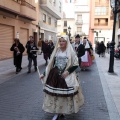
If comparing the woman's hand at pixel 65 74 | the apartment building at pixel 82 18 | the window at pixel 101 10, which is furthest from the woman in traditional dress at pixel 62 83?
the apartment building at pixel 82 18

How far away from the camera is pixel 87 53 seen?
12.6 metres

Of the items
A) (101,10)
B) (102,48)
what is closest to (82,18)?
(101,10)

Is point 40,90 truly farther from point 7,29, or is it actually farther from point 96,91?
point 7,29

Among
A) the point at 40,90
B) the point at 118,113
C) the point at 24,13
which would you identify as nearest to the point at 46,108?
the point at 118,113

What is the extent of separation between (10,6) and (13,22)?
1.59m

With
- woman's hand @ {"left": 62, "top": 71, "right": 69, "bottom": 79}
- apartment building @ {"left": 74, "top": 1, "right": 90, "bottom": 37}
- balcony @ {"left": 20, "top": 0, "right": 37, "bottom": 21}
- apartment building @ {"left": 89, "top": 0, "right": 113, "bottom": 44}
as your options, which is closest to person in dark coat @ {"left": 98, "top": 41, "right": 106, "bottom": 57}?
balcony @ {"left": 20, "top": 0, "right": 37, "bottom": 21}

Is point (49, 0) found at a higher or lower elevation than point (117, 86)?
higher

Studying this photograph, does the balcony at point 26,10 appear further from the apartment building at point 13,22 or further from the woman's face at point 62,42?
the woman's face at point 62,42

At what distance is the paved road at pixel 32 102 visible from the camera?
5008 millimetres

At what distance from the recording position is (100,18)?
202 feet

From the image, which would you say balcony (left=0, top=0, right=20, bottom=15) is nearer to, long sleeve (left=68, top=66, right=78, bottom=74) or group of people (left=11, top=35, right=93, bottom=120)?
group of people (left=11, top=35, right=93, bottom=120)

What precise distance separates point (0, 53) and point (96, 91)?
35.7ft

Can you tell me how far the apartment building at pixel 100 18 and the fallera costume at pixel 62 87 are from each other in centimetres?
5603

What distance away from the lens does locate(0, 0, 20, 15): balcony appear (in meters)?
16.5
